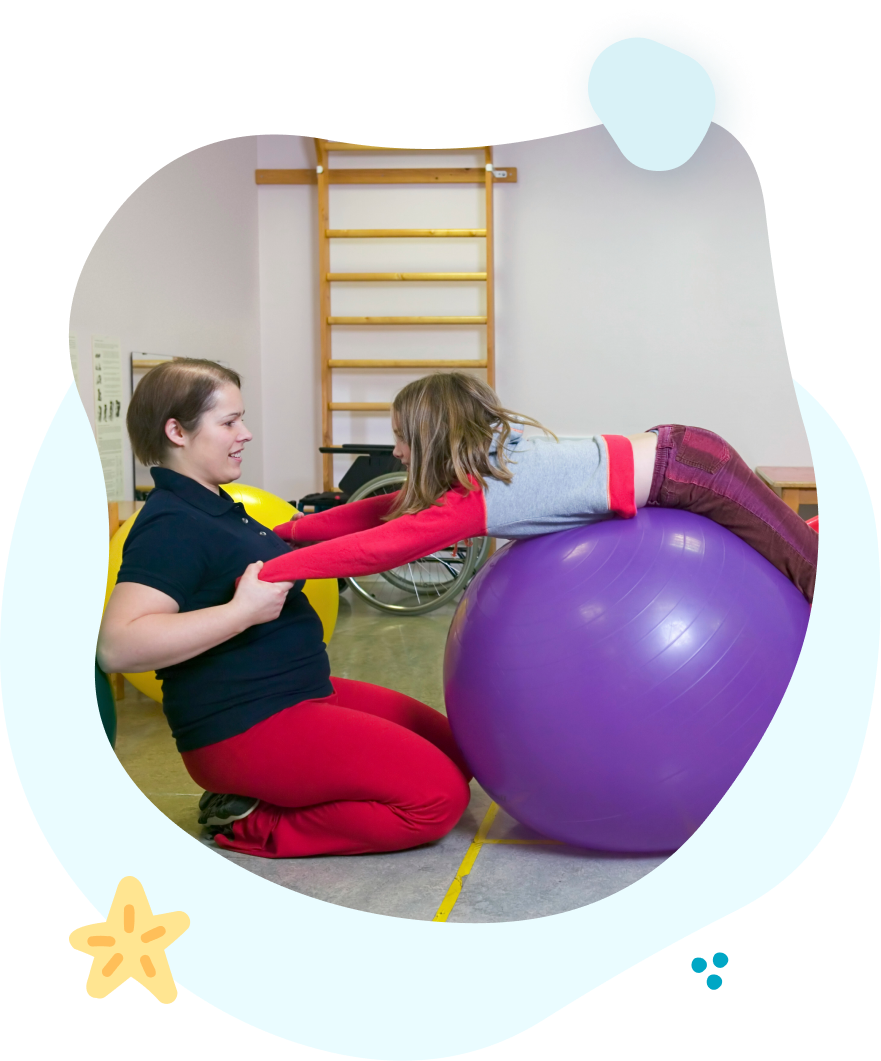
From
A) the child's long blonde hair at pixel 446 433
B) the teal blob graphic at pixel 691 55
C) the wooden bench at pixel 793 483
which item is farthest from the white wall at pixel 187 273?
the wooden bench at pixel 793 483

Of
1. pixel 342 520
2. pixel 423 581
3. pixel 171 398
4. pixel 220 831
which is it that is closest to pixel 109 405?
pixel 171 398

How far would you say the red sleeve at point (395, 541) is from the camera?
1704mm

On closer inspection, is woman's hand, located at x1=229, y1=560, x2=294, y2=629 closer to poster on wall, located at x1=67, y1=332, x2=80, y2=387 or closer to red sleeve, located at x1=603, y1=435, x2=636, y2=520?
poster on wall, located at x1=67, y1=332, x2=80, y2=387

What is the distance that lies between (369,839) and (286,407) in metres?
1.07

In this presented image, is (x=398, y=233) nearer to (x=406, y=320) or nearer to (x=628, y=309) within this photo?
(x=406, y=320)

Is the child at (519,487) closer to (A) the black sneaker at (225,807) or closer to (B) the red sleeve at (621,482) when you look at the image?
(B) the red sleeve at (621,482)

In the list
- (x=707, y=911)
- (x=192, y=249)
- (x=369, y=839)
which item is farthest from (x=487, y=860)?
(x=192, y=249)

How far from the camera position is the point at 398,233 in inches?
91.1

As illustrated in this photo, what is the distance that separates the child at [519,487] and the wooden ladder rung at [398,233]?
58cm

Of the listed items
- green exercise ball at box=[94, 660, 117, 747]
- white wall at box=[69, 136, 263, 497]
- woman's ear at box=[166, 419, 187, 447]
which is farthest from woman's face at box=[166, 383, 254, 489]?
green exercise ball at box=[94, 660, 117, 747]

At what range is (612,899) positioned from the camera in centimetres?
149

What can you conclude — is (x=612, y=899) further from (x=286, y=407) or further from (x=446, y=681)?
(x=286, y=407)

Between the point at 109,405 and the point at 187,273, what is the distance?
713mm

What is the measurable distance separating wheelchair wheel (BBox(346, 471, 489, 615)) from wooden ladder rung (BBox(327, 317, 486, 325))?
2.31 ft
